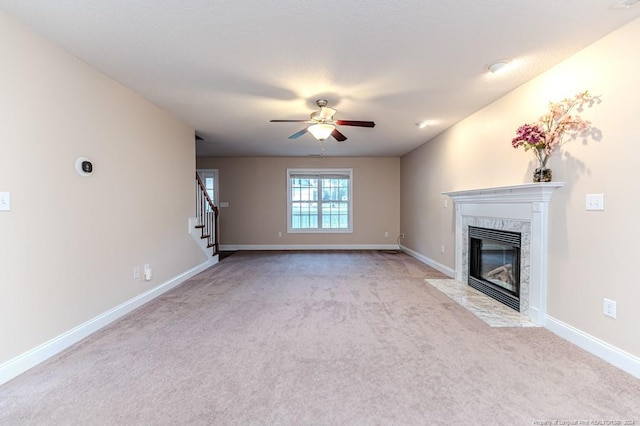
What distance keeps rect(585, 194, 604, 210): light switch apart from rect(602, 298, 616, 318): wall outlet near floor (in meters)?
0.70

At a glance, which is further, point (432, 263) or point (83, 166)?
point (432, 263)

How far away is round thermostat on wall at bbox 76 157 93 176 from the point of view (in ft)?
8.45

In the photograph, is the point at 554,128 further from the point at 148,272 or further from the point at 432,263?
the point at 148,272

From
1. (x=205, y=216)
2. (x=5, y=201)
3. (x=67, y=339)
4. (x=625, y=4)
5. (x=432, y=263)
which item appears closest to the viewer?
(x=625, y=4)

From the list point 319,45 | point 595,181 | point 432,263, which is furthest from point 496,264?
point 319,45

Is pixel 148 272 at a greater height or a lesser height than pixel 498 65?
lesser

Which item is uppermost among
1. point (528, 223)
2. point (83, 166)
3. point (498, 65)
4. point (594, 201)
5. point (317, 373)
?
point (498, 65)

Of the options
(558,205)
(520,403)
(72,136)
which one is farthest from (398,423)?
(72,136)

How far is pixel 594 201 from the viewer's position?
2311mm

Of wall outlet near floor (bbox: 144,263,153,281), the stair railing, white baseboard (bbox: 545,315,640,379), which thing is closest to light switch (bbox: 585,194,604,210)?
white baseboard (bbox: 545,315,640,379)

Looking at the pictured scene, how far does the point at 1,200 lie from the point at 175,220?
93.5 inches

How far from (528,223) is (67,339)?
4291 mm

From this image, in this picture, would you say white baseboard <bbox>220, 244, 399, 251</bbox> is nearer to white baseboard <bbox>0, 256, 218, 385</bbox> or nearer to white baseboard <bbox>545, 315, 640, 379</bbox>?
white baseboard <bbox>0, 256, 218, 385</bbox>

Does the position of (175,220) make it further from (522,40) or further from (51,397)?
(522,40)
